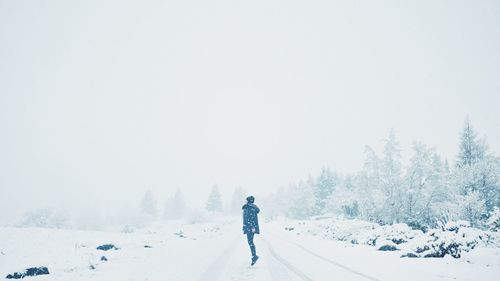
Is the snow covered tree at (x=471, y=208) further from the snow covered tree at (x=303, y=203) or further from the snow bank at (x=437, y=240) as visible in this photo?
the snow covered tree at (x=303, y=203)


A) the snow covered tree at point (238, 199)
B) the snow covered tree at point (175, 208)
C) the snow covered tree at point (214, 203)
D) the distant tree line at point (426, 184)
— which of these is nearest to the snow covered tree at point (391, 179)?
the distant tree line at point (426, 184)

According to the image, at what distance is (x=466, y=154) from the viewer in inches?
1416

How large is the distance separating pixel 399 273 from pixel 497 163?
98.3 ft

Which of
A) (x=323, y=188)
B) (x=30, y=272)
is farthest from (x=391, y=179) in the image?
(x=323, y=188)

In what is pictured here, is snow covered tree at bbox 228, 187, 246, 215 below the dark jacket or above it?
below

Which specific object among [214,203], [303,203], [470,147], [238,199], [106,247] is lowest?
[214,203]

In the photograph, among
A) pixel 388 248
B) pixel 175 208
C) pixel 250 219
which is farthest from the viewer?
pixel 175 208

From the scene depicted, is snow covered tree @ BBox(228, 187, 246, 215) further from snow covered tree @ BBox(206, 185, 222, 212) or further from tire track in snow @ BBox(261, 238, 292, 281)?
tire track in snow @ BBox(261, 238, 292, 281)

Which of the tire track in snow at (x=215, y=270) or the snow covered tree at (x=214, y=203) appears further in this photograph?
the snow covered tree at (x=214, y=203)

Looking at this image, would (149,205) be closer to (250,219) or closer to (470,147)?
(470,147)

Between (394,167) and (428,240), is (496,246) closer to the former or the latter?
(428,240)

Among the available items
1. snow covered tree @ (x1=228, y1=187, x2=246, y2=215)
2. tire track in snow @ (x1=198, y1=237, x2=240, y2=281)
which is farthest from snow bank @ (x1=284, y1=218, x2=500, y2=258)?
snow covered tree @ (x1=228, y1=187, x2=246, y2=215)

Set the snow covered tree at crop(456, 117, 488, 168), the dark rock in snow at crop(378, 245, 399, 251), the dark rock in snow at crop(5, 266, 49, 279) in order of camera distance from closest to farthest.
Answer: the dark rock in snow at crop(5, 266, 49, 279), the dark rock in snow at crop(378, 245, 399, 251), the snow covered tree at crop(456, 117, 488, 168)

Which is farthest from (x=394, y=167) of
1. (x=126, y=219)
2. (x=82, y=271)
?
(x=126, y=219)
